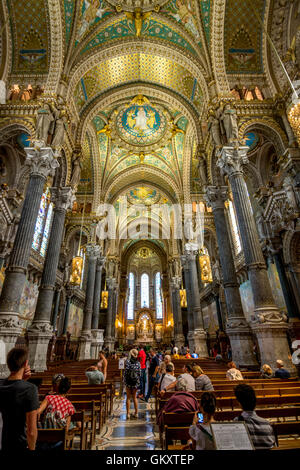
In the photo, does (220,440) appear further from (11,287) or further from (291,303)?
(291,303)

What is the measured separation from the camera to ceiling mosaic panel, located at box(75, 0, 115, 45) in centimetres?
1131

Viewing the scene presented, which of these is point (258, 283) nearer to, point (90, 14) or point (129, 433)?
point (129, 433)

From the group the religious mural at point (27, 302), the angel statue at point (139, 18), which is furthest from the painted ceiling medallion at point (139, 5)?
the religious mural at point (27, 302)

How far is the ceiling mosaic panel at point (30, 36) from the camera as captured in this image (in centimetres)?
1045

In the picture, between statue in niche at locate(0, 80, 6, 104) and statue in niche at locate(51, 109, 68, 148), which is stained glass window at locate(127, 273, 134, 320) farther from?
statue in niche at locate(0, 80, 6, 104)

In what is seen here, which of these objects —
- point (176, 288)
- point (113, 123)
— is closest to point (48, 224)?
point (113, 123)

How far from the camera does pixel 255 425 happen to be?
192 centimetres

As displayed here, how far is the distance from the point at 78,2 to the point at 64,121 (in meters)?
5.39

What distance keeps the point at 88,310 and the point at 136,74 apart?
15.1 m

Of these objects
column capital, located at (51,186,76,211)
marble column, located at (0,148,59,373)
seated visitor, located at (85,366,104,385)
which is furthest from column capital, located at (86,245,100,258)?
seated visitor, located at (85,366,104,385)

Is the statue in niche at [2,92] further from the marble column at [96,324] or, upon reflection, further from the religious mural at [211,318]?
the religious mural at [211,318]

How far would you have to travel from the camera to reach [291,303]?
949 centimetres

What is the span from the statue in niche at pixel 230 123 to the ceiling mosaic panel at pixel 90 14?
785 cm

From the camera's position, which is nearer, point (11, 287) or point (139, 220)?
point (11, 287)
